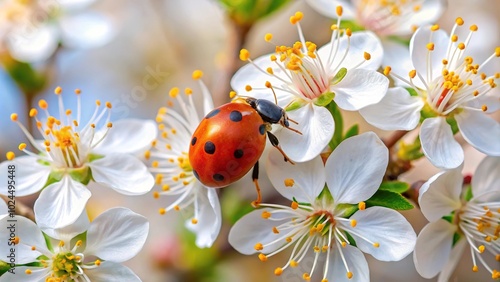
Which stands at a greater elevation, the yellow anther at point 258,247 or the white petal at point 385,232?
the white petal at point 385,232

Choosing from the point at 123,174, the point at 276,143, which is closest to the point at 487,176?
the point at 276,143

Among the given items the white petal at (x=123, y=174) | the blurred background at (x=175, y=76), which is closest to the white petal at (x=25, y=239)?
the white petal at (x=123, y=174)

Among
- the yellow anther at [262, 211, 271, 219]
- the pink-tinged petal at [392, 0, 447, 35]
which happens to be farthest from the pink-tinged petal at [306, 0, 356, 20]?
the yellow anther at [262, 211, 271, 219]

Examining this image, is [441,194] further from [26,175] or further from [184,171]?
[26,175]

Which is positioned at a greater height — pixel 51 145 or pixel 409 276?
pixel 51 145

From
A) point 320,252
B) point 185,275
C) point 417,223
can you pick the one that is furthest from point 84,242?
point 417,223

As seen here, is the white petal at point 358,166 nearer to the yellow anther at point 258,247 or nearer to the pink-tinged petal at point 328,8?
the yellow anther at point 258,247

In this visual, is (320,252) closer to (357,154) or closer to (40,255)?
(357,154)
